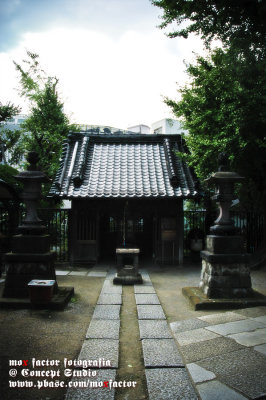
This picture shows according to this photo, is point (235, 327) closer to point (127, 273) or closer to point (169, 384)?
point (169, 384)

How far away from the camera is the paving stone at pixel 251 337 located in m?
3.84

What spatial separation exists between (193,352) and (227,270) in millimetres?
2819

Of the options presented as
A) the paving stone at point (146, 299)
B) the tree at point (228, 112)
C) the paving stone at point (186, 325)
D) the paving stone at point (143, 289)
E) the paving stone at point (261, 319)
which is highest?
the tree at point (228, 112)

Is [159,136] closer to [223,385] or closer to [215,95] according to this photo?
[215,95]

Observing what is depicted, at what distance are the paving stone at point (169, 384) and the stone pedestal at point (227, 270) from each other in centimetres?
308

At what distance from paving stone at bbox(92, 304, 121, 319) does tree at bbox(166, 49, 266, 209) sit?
656 cm

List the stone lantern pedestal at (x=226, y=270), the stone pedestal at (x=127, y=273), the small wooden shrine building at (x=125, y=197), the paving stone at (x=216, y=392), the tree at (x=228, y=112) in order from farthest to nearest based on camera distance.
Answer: the small wooden shrine building at (x=125, y=197) → the tree at (x=228, y=112) → the stone pedestal at (x=127, y=273) → the stone lantern pedestal at (x=226, y=270) → the paving stone at (x=216, y=392)

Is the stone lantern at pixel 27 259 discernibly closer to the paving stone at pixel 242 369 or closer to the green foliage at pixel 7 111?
the paving stone at pixel 242 369

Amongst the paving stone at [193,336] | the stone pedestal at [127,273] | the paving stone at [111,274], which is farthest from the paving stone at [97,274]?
the paving stone at [193,336]

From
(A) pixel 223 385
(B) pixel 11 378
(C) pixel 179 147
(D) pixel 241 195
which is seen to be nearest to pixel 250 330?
(A) pixel 223 385

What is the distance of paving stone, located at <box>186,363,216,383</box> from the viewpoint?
2.95 metres

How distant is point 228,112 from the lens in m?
9.12

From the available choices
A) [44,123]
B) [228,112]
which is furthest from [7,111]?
[228,112]

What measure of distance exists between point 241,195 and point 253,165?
2.93 m
